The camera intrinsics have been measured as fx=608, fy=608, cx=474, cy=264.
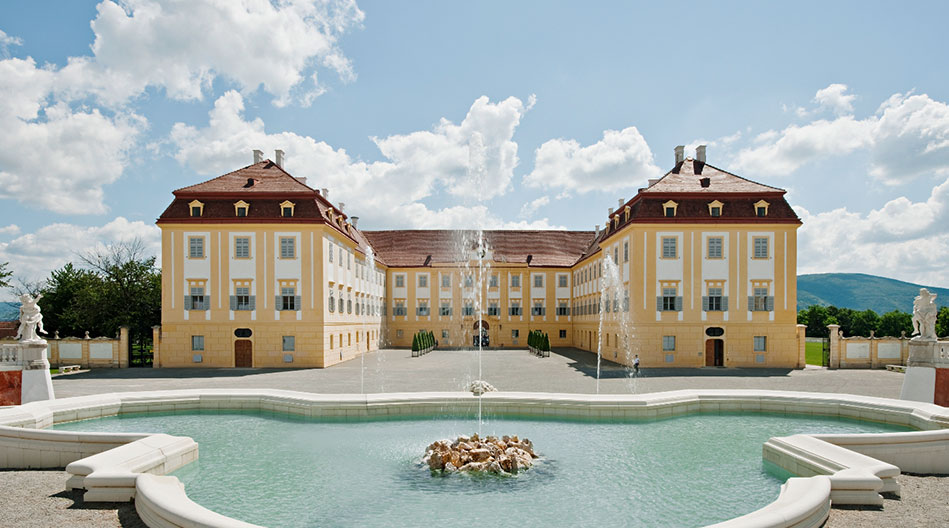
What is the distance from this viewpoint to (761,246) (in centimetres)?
3175

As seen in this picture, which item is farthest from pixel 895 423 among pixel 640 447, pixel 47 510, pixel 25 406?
pixel 25 406

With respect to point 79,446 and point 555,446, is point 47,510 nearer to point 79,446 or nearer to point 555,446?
point 79,446

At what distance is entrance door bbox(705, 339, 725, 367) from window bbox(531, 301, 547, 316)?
2378cm

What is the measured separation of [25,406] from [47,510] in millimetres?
8288

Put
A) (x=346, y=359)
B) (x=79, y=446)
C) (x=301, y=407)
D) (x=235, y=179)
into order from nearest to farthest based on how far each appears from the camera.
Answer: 1. (x=79, y=446)
2. (x=301, y=407)
3. (x=235, y=179)
4. (x=346, y=359)

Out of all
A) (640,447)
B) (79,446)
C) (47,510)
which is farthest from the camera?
(640,447)

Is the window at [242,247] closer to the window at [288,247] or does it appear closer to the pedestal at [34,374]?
the window at [288,247]

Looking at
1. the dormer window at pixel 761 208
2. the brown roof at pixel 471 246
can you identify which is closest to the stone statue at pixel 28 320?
the dormer window at pixel 761 208

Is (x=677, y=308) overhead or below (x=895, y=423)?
overhead

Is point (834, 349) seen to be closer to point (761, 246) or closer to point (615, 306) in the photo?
point (761, 246)

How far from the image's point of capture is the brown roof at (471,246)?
182ft

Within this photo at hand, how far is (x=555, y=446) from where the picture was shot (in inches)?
475


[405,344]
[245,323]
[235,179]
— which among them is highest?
[235,179]

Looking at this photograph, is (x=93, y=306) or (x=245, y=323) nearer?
(x=245, y=323)
